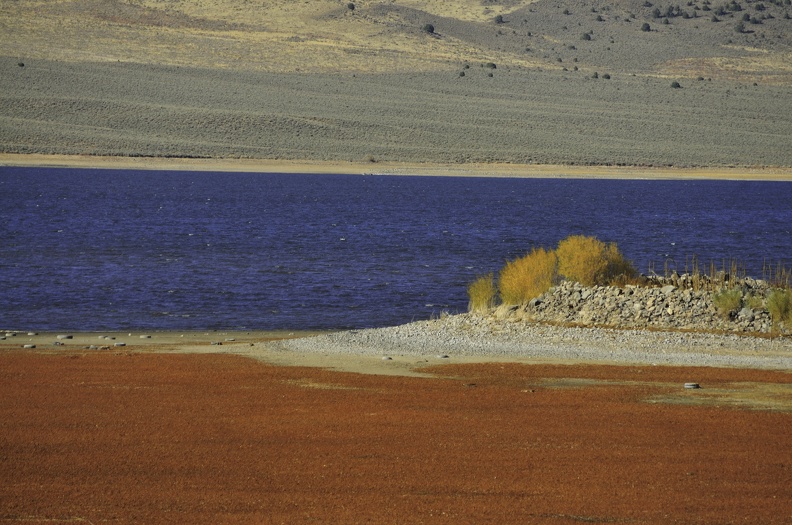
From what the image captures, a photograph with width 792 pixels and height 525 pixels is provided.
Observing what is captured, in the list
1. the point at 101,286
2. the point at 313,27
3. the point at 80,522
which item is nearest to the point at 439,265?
the point at 101,286

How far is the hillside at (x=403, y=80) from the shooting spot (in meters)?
78.4

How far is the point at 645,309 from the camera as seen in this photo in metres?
19.3

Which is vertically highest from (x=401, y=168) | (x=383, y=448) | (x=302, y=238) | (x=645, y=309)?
(x=383, y=448)

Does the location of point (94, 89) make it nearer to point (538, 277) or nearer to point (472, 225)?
point (472, 225)

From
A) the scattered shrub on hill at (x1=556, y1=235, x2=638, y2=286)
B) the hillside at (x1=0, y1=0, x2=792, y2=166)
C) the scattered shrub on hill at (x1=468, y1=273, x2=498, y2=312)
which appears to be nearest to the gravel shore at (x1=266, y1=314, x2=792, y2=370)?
the scattered shrub on hill at (x1=468, y1=273, x2=498, y2=312)

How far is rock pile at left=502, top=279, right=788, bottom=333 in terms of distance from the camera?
18.9 metres

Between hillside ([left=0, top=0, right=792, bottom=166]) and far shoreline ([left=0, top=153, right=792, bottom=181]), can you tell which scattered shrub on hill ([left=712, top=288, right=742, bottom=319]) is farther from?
hillside ([left=0, top=0, right=792, bottom=166])

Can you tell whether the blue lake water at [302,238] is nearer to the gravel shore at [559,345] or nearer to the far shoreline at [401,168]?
the far shoreline at [401,168]

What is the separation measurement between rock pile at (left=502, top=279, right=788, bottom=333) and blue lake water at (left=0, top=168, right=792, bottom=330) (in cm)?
333

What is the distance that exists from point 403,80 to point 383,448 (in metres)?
91.8

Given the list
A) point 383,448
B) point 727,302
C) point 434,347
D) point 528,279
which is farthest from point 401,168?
point 383,448

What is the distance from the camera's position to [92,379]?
45.9 ft

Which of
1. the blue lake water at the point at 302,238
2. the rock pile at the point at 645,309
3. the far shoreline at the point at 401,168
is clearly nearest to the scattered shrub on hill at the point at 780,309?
the rock pile at the point at 645,309

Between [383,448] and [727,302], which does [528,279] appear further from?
[383,448]
